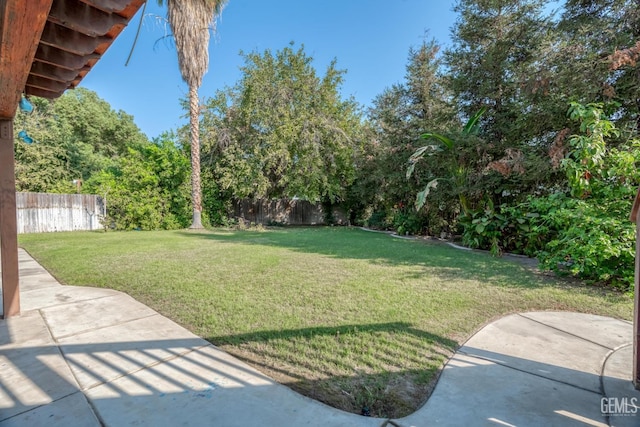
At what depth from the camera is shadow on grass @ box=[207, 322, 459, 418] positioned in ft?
6.67

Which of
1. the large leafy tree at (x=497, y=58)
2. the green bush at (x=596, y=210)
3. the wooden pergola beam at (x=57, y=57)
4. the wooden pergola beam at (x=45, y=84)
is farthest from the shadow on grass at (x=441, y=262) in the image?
the wooden pergola beam at (x=45, y=84)

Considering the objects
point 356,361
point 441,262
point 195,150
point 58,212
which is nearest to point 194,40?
point 195,150

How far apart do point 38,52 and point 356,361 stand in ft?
12.2

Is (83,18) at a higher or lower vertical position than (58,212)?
higher

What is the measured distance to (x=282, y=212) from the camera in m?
18.2

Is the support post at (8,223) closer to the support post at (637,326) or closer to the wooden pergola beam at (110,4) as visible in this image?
the wooden pergola beam at (110,4)

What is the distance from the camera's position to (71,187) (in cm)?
1552

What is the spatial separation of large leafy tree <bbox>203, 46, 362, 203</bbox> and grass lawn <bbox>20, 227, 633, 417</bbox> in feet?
27.3

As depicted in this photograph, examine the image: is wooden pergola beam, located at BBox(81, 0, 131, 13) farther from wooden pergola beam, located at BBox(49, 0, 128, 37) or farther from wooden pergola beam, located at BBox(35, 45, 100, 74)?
wooden pergola beam, located at BBox(35, 45, 100, 74)

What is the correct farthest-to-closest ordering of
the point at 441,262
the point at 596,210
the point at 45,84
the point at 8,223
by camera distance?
1. the point at 441,262
2. the point at 596,210
3. the point at 8,223
4. the point at 45,84

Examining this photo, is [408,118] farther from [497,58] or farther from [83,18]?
[83,18]

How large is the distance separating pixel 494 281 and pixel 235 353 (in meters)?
4.13

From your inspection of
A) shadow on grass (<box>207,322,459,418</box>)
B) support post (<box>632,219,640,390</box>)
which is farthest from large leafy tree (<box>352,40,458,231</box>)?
support post (<box>632,219,640,390</box>)

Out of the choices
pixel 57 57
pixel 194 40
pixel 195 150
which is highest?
pixel 194 40
